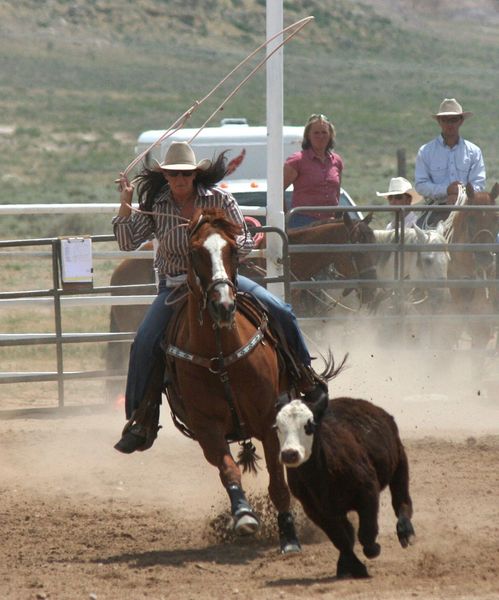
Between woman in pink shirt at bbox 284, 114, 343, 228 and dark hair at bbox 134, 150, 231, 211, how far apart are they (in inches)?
181

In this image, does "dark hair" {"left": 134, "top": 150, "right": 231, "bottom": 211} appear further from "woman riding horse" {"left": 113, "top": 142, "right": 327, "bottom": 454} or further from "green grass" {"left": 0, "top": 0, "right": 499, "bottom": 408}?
"green grass" {"left": 0, "top": 0, "right": 499, "bottom": 408}

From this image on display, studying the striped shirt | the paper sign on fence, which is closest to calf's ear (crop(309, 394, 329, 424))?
A: the striped shirt

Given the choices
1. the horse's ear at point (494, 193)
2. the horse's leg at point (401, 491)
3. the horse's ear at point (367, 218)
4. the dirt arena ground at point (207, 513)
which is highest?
the horse's ear at point (494, 193)

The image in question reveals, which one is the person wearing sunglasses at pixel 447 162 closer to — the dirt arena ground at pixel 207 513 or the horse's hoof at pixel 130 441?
the dirt arena ground at pixel 207 513

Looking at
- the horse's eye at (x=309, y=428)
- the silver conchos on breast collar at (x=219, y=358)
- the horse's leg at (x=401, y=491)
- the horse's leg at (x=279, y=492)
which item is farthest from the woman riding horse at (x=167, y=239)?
the horse's eye at (x=309, y=428)

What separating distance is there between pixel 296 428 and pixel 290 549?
1.09 meters

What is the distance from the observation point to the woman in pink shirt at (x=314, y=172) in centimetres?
1214

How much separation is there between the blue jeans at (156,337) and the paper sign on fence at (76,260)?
345 centimetres

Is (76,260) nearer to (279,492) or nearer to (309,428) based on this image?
(279,492)

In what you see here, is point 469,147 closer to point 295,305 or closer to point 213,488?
point 295,305

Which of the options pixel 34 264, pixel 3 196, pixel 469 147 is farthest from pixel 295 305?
pixel 3 196

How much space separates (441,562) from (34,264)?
1745cm

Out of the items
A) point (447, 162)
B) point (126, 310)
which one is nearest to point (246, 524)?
point (126, 310)

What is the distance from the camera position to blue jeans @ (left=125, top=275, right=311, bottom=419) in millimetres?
7289
